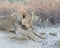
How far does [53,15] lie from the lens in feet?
24.0

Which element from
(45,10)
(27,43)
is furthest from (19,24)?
(45,10)

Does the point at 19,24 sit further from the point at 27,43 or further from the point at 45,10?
the point at 45,10

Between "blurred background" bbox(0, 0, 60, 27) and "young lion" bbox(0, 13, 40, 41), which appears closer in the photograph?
"young lion" bbox(0, 13, 40, 41)

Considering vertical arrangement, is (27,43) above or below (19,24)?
below

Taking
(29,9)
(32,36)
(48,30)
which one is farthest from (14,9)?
(32,36)

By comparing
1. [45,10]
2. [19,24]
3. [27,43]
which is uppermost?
[45,10]

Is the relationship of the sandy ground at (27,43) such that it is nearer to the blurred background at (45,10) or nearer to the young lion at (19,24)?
the young lion at (19,24)

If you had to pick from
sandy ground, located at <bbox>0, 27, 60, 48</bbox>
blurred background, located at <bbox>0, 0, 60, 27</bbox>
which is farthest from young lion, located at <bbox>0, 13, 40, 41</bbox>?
blurred background, located at <bbox>0, 0, 60, 27</bbox>

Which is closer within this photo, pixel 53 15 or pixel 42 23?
pixel 42 23

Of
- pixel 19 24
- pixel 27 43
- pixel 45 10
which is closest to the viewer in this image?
pixel 27 43

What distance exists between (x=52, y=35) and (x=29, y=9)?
5.96 feet

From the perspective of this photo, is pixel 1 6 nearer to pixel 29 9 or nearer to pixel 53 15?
pixel 29 9

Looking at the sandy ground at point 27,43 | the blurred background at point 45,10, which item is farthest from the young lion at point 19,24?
the blurred background at point 45,10

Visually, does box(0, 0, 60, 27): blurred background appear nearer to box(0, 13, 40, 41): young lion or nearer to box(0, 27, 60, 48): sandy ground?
box(0, 13, 40, 41): young lion
